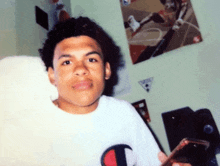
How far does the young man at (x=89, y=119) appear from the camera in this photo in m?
0.77

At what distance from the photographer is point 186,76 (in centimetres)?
124

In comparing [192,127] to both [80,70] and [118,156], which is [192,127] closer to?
[118,156]

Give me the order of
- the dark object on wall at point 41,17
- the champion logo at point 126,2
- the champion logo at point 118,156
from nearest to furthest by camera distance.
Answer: the champion logo at point 118,156 → the dark object on wall at point 41,17 → the champion logo at point 126,2

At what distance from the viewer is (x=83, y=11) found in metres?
1.77

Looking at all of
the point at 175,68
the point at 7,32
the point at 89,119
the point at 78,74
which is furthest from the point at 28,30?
the point at 175,68

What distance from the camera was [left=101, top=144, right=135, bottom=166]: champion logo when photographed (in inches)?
30.1

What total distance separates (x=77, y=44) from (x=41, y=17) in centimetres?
53

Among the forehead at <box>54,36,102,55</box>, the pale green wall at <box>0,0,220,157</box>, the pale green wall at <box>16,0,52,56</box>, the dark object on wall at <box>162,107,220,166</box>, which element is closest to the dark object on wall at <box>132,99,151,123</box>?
the pale green wall at <box>0,0,220,157</box>

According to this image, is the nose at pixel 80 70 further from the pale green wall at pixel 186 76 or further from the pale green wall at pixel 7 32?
the pale green wall at pixel 186 76

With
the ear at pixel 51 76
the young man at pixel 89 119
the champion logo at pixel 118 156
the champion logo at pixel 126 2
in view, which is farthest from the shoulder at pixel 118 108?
the champion logo at pixel 126 2

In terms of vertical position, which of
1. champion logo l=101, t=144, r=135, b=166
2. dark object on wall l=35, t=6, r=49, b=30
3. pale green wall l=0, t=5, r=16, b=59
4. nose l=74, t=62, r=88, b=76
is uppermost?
dark object on wall l=35, t=6, r=49, b=30

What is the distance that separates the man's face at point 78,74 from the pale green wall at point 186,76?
0.54 meters

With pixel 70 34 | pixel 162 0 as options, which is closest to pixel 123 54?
pixel 162 0

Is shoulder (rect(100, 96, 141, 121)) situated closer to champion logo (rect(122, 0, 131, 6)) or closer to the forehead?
the forehead
